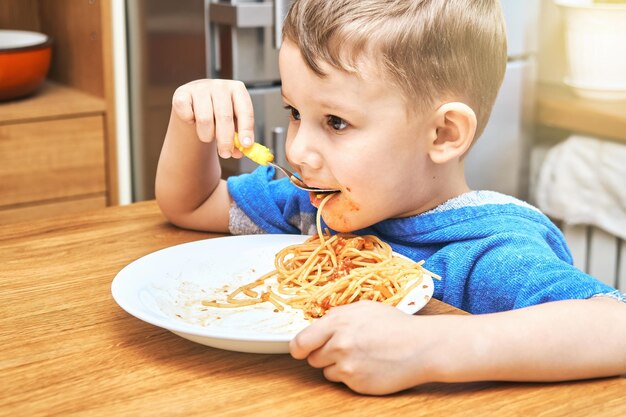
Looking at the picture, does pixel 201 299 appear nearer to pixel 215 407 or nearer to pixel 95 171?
pixel 215 407

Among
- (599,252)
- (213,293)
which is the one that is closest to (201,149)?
(213,293)

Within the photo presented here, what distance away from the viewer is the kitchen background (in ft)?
7.36

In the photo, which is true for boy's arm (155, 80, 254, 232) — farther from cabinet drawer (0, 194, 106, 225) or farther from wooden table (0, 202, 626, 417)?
cabinet drawer (0, 194, 106, 225)

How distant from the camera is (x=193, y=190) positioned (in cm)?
128

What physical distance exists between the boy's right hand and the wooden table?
0.89 feet

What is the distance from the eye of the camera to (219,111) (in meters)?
1.16

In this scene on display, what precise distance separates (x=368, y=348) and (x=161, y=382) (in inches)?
7.4

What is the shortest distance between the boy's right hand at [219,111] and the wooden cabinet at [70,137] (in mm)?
1178

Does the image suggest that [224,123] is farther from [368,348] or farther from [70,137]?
[70,137]

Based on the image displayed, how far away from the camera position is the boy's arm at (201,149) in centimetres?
116

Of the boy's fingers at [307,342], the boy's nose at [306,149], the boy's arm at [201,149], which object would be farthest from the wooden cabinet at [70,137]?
the boy's fingers at [307,342]

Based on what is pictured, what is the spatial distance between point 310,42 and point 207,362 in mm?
405

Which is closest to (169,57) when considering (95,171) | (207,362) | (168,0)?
(168,0)

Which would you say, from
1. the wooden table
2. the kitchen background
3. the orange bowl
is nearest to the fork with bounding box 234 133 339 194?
the wooden table
